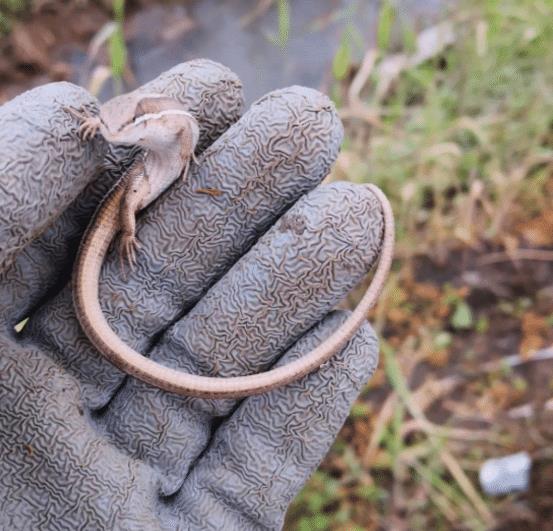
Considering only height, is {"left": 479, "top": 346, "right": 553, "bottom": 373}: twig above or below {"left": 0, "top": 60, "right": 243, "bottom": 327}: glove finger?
below

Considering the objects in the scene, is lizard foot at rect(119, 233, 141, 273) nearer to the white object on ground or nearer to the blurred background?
the blurred background

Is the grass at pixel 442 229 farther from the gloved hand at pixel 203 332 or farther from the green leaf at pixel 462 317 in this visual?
the gloved hand at pixel 203 332

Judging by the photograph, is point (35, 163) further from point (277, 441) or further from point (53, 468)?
point (277, 441)

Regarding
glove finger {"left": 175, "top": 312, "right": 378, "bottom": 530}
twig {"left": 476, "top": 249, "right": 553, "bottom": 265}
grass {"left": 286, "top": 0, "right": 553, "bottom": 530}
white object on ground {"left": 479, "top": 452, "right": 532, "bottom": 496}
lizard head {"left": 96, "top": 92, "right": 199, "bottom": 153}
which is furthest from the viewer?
twig {"left": 476, "top": 249, "right": 553, "bottom": 265}

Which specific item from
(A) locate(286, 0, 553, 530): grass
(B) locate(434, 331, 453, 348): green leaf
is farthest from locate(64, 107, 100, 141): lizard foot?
(B) locate(434, 331, 453, 348): green leaf

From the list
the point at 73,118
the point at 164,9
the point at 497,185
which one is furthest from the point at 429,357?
the point at 164,9

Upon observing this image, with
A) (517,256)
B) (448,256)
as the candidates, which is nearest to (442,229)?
(448,256)

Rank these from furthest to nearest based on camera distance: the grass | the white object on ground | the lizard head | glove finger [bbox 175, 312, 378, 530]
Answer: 1. the grass
2. the white object on ground
3. glove finger [bbox 175, 312, 378, 530]
4. the lizard head
